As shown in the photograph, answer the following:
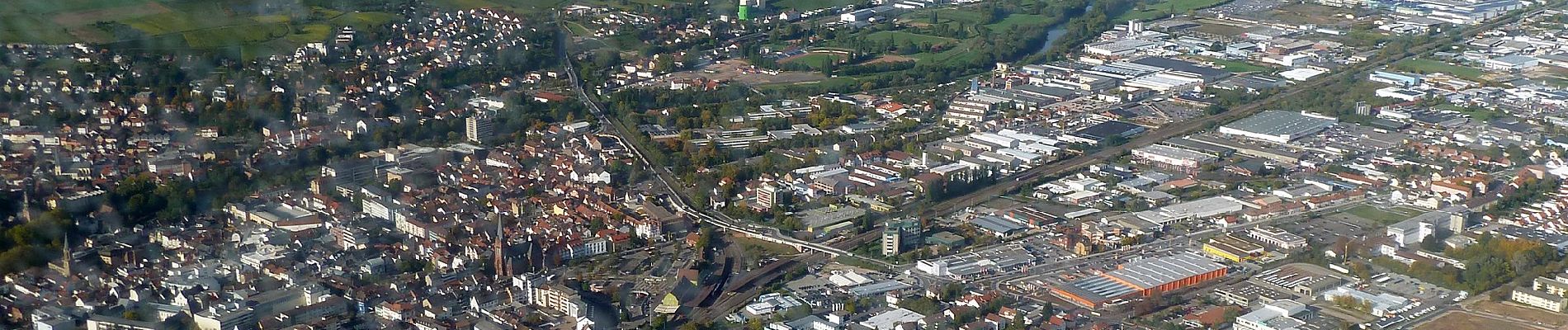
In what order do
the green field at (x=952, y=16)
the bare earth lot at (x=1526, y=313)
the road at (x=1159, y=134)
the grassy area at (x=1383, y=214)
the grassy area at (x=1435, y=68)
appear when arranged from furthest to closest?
the green field at (x=952, y=16) → the grassy area at (x=1435, y=68) → the road at (x=1159, y=134) → the grassy area at (x=1383, y=214) → the bare earth lot at (x=1526, y=313)

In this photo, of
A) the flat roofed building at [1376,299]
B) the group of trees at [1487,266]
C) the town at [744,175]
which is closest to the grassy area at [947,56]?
the town at [744,175]

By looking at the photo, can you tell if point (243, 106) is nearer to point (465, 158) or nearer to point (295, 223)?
point (465, 158)

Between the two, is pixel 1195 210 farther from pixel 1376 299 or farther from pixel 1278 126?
pixel 1278 126

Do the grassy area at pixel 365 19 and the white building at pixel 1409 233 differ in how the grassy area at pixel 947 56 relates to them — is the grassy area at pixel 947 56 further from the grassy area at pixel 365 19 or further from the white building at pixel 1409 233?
the white building at pixel 1409 233

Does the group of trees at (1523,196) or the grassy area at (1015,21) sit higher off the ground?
the group of trees at (1523,196)

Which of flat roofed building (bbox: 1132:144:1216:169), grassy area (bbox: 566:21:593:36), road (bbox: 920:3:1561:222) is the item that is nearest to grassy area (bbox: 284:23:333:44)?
grassy area (bbox: 566:21:593:36)

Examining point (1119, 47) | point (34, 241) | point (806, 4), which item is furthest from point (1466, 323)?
point (806, 4)
